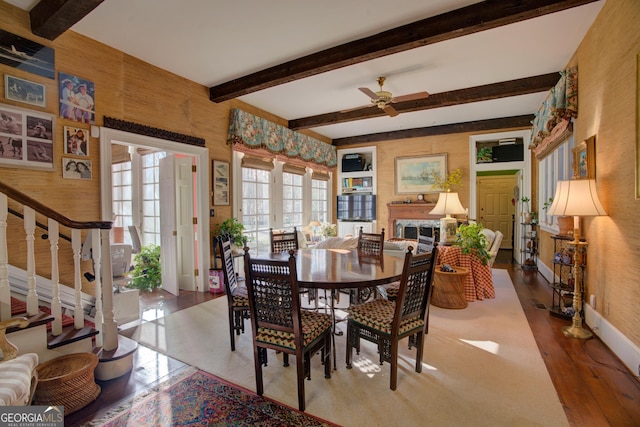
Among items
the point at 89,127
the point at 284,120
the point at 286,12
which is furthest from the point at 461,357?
the point at 284,120

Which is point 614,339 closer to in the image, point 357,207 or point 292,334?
point 292,334

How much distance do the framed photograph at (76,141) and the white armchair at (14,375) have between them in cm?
191

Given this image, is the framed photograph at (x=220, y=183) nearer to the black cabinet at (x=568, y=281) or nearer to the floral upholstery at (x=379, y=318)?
the floral upholstery at (x=379, y=318)

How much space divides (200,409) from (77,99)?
3120 millimetres

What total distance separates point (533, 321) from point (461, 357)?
4.44 ft

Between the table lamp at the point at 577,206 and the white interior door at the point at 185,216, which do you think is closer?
the table lamp at the point at 577,206

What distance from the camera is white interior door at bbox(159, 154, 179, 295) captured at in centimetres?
432

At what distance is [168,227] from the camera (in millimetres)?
4430

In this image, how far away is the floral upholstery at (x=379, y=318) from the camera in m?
2.08

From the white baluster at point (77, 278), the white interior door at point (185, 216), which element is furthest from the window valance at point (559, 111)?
the white baluster at point (77, 278)

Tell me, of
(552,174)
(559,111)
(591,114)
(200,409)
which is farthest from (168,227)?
(552,174)

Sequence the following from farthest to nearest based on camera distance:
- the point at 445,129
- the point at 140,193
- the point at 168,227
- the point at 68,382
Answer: the point at 445,129, the point at 140,193, the point at 168,227, the point at 68,382

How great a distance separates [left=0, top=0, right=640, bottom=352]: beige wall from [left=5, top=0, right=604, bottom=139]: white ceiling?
187 millimetres

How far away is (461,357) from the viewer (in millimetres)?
2469
